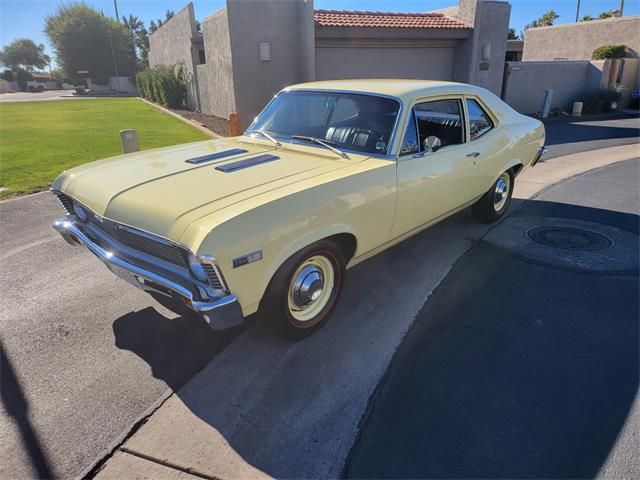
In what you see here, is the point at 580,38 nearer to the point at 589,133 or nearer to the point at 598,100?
the point at 598,100

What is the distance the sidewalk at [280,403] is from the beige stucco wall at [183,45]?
59.5ft

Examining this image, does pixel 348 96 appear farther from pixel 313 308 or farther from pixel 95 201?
pixel 95 201

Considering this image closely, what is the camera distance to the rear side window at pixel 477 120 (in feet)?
15.5

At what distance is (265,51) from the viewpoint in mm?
12633

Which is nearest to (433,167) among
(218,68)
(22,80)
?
(218,68)

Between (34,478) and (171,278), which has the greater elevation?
(171,278)

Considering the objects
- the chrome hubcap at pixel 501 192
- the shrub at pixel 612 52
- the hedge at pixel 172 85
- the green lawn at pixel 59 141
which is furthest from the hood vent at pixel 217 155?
the shrub at pixel 612 52

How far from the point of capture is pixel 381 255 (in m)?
4.82

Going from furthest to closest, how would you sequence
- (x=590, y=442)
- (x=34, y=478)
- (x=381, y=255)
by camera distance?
(x=381, y=255), (x=590, y=442), (x=34, y=478)

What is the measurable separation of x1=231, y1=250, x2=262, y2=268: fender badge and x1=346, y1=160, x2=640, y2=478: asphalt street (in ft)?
3.68

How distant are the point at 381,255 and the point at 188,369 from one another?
2452 mm

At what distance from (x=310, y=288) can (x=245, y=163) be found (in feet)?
3.63

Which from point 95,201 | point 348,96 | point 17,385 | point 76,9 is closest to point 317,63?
point 348,96

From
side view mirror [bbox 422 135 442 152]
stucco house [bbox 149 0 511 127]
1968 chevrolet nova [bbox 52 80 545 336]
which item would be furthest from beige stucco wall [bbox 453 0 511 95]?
side view mirror [bbox 422 135 442 152]
